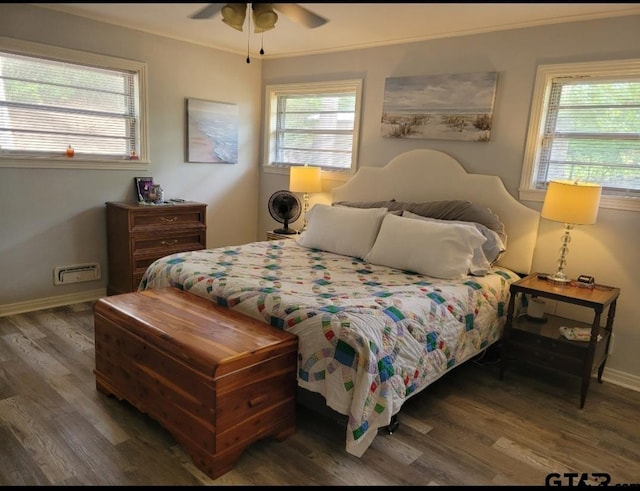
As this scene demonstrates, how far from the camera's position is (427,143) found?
3.71 meters

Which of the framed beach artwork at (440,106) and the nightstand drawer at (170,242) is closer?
the framed beach artwork at (440,106)

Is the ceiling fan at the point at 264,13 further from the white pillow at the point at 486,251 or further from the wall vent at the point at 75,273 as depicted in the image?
the wall vent at the point at 75,273

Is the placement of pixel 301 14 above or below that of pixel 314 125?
above

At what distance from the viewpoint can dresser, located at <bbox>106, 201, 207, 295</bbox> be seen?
12.3ft

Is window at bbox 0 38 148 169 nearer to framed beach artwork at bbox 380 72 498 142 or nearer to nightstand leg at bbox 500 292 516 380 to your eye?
framed beach artwork at bbox 380 72 498 142

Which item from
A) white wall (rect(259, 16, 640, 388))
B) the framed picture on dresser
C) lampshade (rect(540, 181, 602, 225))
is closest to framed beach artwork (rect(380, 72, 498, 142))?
white wall (rect(259, 16, 640, 388))

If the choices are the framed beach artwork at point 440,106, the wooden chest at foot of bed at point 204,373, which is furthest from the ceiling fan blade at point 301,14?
the framed beach artwork at point 440,106

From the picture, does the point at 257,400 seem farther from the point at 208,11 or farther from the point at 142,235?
the point at 142,235

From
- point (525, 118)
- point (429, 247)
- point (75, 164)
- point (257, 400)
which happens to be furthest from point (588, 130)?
point (75, 164)

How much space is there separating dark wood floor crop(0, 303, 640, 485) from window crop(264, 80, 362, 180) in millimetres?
2391

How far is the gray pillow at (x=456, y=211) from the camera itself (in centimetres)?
326

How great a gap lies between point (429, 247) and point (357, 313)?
101cm

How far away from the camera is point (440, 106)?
359 centimetres

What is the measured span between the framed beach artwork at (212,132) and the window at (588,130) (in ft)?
9.18
